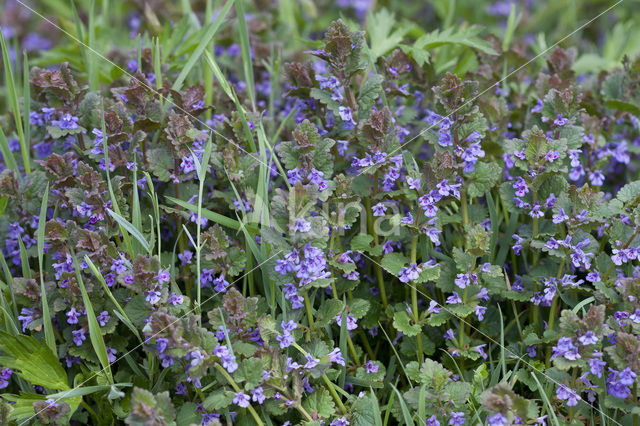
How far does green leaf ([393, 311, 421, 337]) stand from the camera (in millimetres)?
2428

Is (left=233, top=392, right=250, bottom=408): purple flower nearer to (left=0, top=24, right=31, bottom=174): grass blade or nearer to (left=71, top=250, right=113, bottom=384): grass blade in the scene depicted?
(left=71, top=250, right=113, bottom=384): grass blade

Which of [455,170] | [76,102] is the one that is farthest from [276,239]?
[76,102]

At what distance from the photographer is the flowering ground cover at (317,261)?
2.20m

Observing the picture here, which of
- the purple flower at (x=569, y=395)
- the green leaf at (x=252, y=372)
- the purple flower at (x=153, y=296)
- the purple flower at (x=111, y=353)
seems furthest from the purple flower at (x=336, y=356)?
the purple flower at (x=111, y=353)

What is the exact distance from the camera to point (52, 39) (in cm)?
582

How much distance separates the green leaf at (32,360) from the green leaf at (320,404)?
875 mm

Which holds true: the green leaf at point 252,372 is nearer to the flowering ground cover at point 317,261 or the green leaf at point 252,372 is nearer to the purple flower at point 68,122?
the flowering ground cover at point 317,261

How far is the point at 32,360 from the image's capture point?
230cm

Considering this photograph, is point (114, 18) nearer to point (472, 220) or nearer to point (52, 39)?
point (52, 39)

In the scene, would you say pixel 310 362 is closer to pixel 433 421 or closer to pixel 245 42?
pixel 433 421

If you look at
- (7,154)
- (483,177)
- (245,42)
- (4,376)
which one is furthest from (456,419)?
(7,154)

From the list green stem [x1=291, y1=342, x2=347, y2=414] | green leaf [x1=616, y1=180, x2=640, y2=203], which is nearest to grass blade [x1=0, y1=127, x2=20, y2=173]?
green stem [x1=291, y1=342, x2=347, y2=414]

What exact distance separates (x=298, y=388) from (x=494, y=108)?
1.58m

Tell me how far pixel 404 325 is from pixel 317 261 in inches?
20.0
